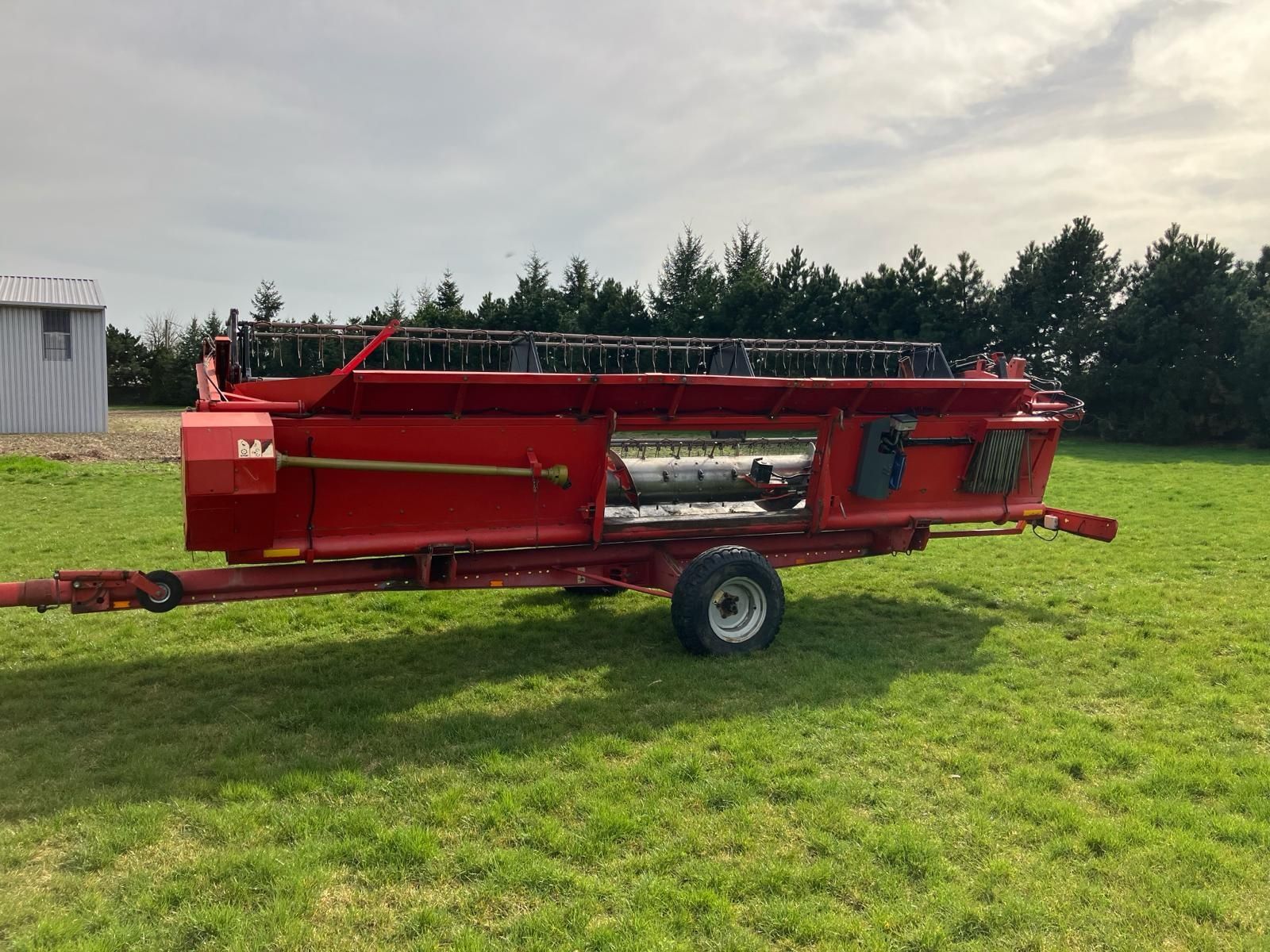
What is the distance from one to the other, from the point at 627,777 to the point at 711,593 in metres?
1.85

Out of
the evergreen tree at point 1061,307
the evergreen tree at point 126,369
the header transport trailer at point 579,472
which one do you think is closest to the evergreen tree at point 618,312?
the evergreen tree at point 1061,307

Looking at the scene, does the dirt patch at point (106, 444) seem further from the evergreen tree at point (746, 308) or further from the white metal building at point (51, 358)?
the evergreen tree at point (746, 308)

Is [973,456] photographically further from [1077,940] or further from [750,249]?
[750,249]

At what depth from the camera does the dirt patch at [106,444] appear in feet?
57.7

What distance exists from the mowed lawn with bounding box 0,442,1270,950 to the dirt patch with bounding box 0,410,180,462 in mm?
12145

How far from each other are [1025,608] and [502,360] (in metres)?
5.06

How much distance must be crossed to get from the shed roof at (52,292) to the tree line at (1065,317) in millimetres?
5747

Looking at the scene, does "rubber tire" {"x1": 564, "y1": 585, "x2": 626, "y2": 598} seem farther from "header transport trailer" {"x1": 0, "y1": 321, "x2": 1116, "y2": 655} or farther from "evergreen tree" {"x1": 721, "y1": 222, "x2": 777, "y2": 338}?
"evergreen tree" {"x1": 721, "y1": 222, "x2": 777, "y2": 338}

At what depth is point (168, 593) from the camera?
4930 mm

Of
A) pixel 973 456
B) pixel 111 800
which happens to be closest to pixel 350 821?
pixel 111 800

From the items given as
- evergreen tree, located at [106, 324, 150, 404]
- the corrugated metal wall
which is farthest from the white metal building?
evergreen tree, located at [106, 324, 150, 404]

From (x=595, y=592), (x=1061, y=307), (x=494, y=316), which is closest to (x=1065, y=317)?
(x=1061, y=307)

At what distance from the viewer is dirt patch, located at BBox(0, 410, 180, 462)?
17.6m

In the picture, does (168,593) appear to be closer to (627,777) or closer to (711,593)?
(627,777)
